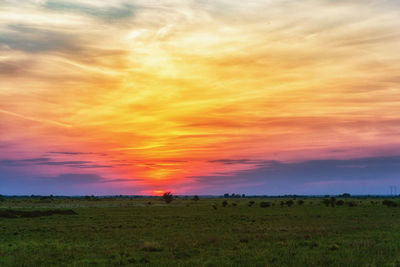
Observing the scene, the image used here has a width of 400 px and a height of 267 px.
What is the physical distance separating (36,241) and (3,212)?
37.6 metres

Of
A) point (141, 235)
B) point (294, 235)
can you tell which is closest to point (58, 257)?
point (141, 235)

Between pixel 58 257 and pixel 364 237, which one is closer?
pixel 58 257

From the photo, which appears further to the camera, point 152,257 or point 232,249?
point 232,249

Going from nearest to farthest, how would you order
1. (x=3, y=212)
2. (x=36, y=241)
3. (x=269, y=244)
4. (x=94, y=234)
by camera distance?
(x=269, y=244) < (x=36, y=241) < (x=94, y=234) < (x=3, y=212)

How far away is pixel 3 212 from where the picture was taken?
2564 inches

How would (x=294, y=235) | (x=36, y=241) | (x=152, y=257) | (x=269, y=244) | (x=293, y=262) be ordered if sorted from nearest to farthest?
(x=293, y=262) < (x=152, y=257) < (x=269, y=244) < (x=36, y=241) < (x=294, y=235)

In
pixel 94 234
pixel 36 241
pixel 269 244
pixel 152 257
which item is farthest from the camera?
pixel 94 234

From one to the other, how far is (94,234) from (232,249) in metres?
16.3

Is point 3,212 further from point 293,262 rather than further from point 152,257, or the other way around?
point 293,262

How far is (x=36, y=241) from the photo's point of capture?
107 feet

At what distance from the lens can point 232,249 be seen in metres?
27.3

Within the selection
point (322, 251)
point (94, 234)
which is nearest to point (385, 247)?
point (322, 251)

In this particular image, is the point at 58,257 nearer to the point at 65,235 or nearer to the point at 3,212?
the point at 65,235

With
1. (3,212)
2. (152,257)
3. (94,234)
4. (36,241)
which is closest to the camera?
(152,257)
